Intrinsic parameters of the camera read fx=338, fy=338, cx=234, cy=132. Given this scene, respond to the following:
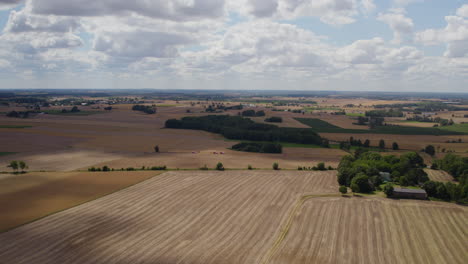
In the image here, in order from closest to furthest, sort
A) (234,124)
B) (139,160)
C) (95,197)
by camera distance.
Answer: (95,197)
(139,160)
(234,124)

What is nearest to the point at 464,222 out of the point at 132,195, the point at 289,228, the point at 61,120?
the point at 289,228

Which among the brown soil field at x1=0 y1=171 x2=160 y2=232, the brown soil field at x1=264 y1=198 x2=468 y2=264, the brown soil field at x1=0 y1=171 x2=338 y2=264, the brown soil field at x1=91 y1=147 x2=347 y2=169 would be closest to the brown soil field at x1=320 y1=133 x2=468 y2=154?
the brown soil field at x1=91 y1=147 x2=347 y2=169

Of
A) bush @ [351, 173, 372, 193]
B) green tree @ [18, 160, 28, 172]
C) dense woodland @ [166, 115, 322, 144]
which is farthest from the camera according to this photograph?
dense woodland @ [166, 115, 322, 144]

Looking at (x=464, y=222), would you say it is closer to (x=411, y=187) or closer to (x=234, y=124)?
(x=411, y=187)

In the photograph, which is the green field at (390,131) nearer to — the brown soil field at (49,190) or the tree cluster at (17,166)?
the brown soil field at (49,190)

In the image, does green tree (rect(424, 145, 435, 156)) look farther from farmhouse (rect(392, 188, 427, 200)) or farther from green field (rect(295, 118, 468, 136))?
farmhouse (rect(392, 188, 427, 200))

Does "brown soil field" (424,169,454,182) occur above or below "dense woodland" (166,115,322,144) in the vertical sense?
below

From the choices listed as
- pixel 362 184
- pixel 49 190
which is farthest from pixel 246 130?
pixel 49 190
